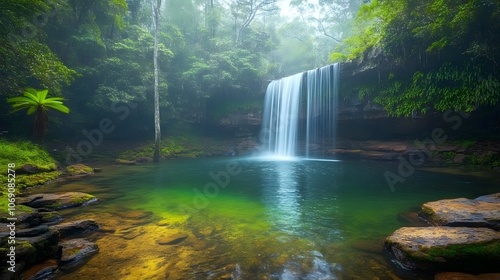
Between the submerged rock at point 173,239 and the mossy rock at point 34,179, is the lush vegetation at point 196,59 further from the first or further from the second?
the submerged rock at point 173,239

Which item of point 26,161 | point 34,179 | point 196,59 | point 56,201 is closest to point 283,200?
point 56,201

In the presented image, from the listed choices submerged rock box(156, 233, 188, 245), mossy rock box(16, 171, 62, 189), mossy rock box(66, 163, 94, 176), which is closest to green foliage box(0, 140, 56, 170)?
mossy rock box(16, 171, 62, 189)

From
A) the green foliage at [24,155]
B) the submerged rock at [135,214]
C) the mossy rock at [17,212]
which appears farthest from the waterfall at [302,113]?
the mossy rock at [17,212]

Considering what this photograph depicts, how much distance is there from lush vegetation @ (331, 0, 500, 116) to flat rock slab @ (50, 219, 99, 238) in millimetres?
16603

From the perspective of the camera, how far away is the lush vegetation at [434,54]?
464 inches

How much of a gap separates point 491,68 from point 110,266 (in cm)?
1809

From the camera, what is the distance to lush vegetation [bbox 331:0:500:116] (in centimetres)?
1177

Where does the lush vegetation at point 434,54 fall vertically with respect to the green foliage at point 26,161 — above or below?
above

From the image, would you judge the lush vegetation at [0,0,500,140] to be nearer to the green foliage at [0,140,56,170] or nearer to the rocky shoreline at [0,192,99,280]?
the green foliage at [0,140,56,170]

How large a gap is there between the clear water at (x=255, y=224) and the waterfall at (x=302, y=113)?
10160 millimetres

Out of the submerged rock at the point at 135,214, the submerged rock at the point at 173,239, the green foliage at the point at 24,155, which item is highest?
the green foliage at the point at 24,155

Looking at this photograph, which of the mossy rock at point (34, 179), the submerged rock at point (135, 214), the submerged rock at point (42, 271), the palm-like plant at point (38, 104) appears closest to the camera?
the submerged rock at point (42, 271)

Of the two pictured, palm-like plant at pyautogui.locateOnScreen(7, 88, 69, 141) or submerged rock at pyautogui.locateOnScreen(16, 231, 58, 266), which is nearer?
submerged rock at pyautogui.locateOnScreen(16, 231, 58, 266)

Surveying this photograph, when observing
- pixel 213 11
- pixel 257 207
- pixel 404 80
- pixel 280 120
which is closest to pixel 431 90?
pixel 404 80
